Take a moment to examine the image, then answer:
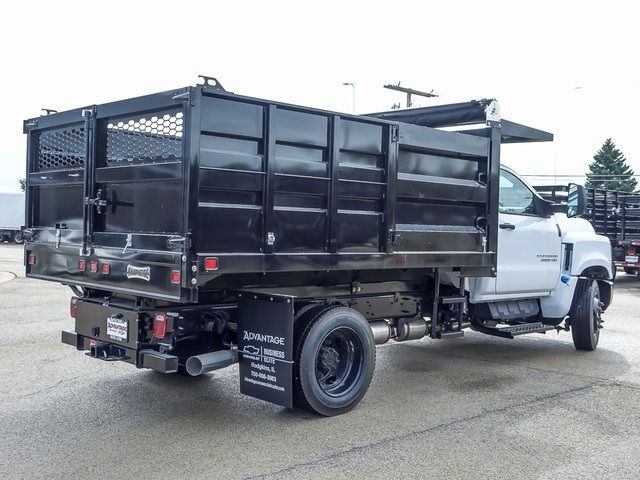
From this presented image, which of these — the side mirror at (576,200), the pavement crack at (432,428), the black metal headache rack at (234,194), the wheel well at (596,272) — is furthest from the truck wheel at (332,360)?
the wheel well at (596,272)

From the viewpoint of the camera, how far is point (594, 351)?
8992mm

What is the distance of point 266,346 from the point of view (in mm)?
5496

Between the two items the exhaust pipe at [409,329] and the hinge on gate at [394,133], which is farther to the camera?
the exhaust pipe at [409,329]

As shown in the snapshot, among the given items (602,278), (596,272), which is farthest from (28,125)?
(602,278)

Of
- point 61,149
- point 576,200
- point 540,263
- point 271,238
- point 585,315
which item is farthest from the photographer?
point 585,315

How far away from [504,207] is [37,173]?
198 inches

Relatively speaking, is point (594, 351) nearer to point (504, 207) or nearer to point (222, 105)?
point (504, 207)

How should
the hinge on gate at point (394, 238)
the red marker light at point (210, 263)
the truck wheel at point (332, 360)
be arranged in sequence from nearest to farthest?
the red marker light at point (210, 263)
the truck wheel at point (332, 360)
the hinge on gate at point (394, 238)

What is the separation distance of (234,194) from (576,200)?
4.60 m

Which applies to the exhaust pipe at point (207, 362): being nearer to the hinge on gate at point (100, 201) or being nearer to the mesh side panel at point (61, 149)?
the hinge on gate at point (100, 201)

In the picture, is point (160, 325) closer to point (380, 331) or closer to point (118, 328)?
point (118, 328)

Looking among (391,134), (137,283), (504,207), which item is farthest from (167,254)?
(504,207)

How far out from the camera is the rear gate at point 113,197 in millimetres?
4988

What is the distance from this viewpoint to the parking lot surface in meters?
4.61
